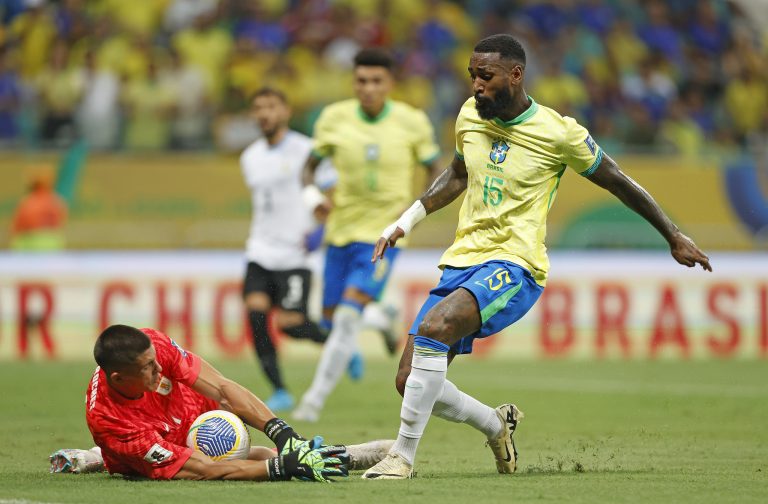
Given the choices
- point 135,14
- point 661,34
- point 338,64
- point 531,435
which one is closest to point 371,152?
point 531,435

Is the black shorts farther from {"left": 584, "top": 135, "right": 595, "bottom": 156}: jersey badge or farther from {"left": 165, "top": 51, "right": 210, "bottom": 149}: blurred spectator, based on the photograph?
{"left": 165, "top": 51, "right": 210, "bottom": 149}: blurred spectator

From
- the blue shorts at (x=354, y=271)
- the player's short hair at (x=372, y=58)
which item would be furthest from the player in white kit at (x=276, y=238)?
the player's short hair at (x=372, y=58)

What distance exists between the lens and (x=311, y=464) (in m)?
6.87

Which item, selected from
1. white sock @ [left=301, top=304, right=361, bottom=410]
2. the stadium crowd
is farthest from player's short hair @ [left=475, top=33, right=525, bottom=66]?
the stadium crowd

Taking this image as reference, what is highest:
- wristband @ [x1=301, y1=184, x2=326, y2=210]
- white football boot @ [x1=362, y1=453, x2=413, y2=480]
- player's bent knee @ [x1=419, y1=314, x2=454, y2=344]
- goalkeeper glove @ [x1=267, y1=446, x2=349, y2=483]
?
wristband @ [x1=301, y1=184, x2=326, y2=210]

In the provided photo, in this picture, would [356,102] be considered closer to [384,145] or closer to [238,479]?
[384,145]

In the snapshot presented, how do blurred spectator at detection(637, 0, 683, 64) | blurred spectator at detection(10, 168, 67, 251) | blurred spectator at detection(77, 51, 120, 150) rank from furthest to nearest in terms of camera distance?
blurred spectator at detection(637, 0, 683, 64) → blurred spectator at detection(77, 51, 120, 150) → blurred spectator at detection(10, 168, 67, 251)

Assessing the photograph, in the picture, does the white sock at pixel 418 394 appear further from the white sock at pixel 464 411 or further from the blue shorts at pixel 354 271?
the blue shorts at pixel 354 271

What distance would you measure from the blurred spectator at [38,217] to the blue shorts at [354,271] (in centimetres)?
606

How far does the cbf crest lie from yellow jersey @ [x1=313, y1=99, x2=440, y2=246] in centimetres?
412

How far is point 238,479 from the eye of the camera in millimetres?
7055

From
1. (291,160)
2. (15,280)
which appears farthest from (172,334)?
(291,160)

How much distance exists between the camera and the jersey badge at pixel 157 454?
689 cm

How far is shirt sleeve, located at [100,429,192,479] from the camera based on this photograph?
6.87 metres
